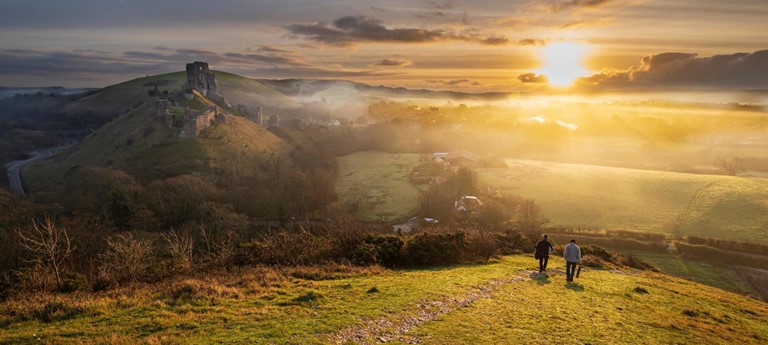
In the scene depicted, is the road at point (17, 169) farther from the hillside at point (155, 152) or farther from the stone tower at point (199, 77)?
the stone tower at point (199, 77)

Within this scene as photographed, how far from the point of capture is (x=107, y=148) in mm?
112750

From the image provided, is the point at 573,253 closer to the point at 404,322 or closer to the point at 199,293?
the point at 404,322

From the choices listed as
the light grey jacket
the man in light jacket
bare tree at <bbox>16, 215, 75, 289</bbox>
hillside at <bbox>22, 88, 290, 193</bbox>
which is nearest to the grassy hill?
the man in light jacket

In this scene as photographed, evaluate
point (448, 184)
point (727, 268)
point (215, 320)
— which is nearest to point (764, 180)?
point (727, 268)

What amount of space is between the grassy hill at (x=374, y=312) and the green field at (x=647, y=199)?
57.6 m

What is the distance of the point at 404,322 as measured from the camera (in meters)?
19.8

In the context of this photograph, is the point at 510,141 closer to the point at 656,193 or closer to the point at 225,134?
the point at 656,193

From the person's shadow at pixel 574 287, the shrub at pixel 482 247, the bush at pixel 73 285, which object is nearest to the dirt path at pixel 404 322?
the person's shadow at pixel 574 287

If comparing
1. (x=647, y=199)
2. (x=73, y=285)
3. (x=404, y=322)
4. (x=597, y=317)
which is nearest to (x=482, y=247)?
(x=597, y=317)

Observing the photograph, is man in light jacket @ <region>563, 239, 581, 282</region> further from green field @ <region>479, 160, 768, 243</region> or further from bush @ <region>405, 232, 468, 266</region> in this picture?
green field @ <region>479, 160, 768, 243</region>

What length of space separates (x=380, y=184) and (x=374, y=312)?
315 ft

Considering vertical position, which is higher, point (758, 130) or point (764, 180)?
point (758, 130)

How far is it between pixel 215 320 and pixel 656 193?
10896cm

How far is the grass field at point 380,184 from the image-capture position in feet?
307
